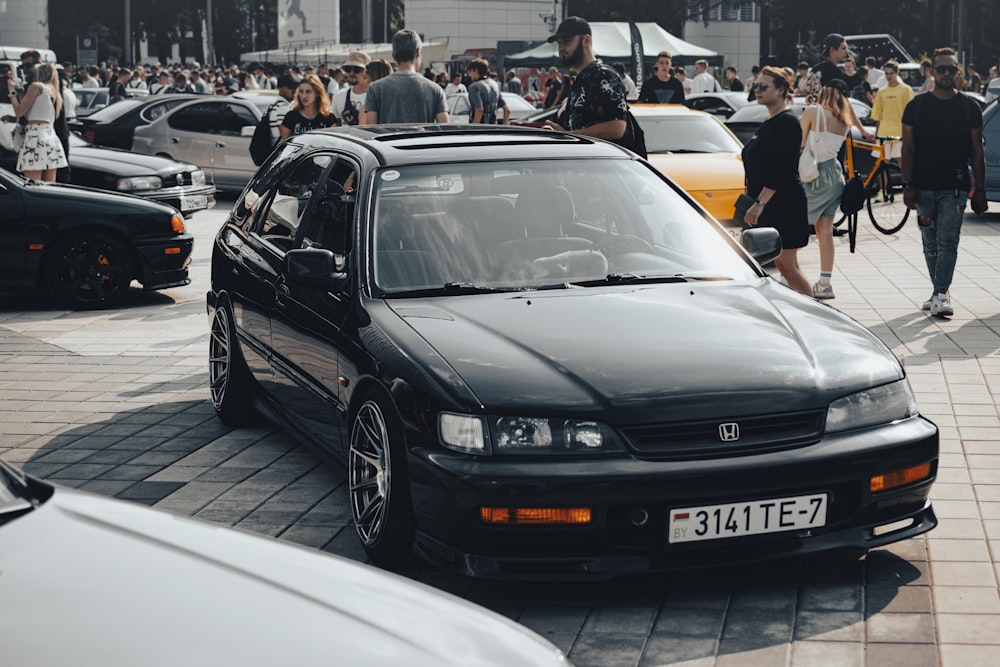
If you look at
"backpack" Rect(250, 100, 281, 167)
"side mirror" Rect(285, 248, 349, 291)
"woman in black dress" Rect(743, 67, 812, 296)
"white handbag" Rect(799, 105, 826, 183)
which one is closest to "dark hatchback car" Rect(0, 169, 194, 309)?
"backpack" Rect(250, 100, 281, 167)

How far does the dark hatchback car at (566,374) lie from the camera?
4.39 m

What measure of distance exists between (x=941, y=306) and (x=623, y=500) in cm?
650

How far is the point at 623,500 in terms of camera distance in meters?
4.32

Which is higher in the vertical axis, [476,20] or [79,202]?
[476,20]

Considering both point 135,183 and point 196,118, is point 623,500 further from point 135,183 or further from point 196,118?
point 196,118

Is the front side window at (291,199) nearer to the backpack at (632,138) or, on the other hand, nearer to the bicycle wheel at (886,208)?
the backpack at (632,138)

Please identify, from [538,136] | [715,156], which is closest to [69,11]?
[715,156]

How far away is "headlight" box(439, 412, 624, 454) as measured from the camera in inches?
173

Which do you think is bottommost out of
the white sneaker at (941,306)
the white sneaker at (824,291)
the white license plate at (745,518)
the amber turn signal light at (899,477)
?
the white sneaker at (824,291)

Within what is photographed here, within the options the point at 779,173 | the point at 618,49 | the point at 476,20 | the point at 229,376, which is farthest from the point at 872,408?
the point at 476,20

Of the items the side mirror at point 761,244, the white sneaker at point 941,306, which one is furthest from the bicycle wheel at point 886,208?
the side mirror at point 761,244

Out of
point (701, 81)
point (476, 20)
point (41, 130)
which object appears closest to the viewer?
point (41, 130)

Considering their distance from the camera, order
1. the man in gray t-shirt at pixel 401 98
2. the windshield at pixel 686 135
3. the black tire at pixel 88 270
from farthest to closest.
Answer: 1. the windshield at pixel 686 135
2. the black tire at pixel 88 270
3. the man in gray t-shirt at pixel 401 98

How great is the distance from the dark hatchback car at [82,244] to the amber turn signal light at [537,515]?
25.1 feet
